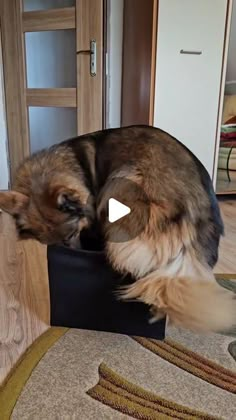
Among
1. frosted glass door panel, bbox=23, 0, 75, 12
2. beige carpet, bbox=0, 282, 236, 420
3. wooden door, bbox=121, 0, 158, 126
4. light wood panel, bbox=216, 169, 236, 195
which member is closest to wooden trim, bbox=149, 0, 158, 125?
wooden door, bbox=121, 0, 158, 126

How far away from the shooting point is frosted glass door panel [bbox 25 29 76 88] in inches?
103

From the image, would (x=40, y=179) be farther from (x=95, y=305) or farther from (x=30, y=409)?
(x=30, y=409)

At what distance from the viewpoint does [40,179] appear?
129 cm

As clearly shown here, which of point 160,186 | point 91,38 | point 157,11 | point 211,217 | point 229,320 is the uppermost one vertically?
point 157,11

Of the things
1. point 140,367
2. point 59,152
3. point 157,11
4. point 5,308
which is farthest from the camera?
point 157,11

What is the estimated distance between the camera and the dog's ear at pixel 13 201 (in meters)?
1.24

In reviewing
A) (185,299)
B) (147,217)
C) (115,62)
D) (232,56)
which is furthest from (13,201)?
(232,56)

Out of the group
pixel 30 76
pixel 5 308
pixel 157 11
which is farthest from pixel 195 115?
pixel 5 308

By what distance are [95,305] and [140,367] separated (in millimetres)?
256

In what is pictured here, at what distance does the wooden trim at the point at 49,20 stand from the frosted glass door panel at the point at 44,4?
85mm

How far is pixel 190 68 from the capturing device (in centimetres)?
256

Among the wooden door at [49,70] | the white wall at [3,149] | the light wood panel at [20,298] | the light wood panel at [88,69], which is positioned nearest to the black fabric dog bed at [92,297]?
the light wood panel at [20,298]

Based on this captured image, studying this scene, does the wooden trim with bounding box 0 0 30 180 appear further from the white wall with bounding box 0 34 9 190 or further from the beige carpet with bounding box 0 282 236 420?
the beige carpet with bounding box 0 282 236 420

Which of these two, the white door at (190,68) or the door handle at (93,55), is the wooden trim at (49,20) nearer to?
the door handle at (93,55)
